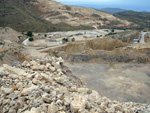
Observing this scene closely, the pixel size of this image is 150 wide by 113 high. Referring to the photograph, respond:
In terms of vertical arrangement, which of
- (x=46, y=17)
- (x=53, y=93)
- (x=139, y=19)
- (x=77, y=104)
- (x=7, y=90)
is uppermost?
(x=139, y=19)

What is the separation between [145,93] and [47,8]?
3073 inches

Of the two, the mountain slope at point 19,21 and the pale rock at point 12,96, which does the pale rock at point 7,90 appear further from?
the mountain slope at point 19,21

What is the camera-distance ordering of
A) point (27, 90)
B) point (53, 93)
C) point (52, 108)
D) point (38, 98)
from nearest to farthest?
point (52, 108) → point (38, 98) → point (27, 90) → point (53, 93)

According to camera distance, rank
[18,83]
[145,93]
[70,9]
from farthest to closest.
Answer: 1. [70,9]
2. [145,93]
3. [18,83]

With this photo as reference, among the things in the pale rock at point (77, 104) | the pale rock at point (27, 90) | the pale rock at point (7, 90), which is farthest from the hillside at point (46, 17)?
the pale rock at point (77, 104)

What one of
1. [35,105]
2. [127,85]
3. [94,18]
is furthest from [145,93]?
[94,18]

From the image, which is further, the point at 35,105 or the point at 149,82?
the point at 149,82

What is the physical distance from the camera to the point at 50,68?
11.1m

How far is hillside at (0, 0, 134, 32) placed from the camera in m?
60.9

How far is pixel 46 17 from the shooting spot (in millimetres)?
78000

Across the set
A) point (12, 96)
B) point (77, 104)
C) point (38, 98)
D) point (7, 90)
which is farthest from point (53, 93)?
point (7, 90)

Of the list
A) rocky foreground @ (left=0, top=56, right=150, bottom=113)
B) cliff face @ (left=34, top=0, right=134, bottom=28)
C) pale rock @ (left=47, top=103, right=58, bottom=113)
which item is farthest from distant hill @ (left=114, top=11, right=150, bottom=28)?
pale rock @ (left=47, top=103, right=58, bottom=113)

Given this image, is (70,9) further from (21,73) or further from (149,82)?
(21,73)

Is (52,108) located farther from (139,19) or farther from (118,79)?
(139,19)
